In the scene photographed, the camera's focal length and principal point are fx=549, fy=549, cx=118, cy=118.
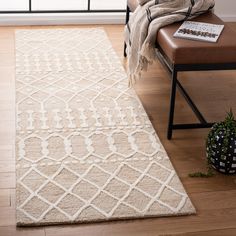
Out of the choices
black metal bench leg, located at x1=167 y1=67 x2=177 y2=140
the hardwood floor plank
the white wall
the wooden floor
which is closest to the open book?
black metal bench leg, located at x1=167 y1=67 x2=177 y2=140

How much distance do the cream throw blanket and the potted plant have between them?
28.0 inches

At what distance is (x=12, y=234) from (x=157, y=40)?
1.38m

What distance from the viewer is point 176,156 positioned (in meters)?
2.70

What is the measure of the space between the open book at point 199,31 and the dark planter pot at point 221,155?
57cm

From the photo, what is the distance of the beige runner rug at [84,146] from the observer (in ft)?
7.54

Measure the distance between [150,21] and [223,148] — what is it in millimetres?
954

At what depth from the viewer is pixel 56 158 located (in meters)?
2.62

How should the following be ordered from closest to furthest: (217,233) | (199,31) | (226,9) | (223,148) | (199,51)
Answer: (217,233)
(223,148)
(199,51)
(199,31)
(226,9)

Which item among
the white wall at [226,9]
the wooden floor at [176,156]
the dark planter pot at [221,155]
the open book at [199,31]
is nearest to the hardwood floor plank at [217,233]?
the wooden floor at [176,156]

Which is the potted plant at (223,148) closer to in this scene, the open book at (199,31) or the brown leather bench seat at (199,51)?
the brown leather bench seat at (199,51)

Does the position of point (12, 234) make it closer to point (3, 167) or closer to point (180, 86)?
point (3, 167)

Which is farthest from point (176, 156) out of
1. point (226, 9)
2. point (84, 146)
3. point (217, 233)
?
point (226, 9)

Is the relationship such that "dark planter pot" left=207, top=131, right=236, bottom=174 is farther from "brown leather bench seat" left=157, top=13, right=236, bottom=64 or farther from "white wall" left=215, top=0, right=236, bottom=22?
"white wall" left=215, top=0, right=236, bottom=22

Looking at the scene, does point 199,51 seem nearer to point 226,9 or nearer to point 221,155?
point 221,155
